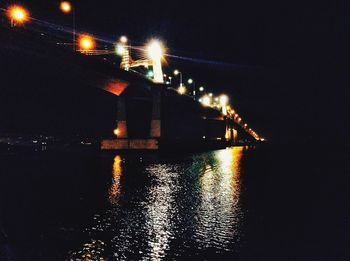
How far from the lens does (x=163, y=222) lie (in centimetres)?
1113

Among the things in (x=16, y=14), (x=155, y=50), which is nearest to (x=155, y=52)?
(x=155, y=50)

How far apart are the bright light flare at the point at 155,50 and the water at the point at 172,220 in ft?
131

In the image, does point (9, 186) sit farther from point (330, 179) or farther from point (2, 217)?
point (330, 179)

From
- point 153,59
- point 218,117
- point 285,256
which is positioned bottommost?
point 285,256

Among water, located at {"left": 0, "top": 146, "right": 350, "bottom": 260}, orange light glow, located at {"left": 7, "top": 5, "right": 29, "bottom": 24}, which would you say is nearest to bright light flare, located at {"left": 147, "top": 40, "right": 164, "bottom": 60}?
orange light glow, located at {"left": 7, "top": 5, "right": 29, "bottom": 24}

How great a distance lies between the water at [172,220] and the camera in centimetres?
845

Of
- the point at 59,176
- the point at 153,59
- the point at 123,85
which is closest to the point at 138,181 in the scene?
the point at 59,176

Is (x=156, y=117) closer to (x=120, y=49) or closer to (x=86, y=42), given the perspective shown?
(x=120, y=49)

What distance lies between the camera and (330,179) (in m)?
22.9

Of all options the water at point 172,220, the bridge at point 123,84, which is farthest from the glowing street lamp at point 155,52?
the water at point 172,220

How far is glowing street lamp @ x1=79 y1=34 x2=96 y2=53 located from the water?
32521mm

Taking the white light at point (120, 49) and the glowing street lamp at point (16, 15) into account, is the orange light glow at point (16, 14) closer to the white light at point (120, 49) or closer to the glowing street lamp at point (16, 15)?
the glowing street lamp at point (16, 15)

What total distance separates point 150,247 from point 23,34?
86.5ft

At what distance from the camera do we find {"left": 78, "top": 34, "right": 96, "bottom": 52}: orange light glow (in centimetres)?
4950
